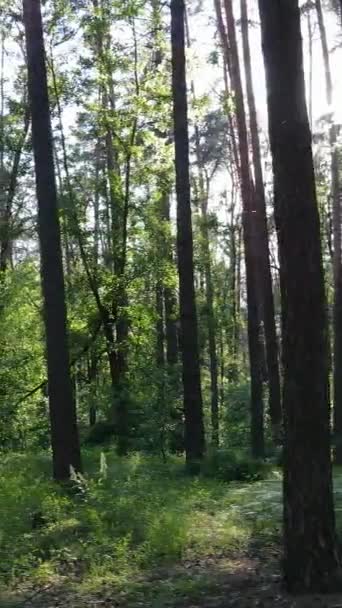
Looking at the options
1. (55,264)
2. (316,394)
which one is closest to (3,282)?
(55,264)

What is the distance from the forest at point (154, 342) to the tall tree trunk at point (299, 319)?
2 centimetres

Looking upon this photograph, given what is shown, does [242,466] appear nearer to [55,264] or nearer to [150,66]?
[55,264]

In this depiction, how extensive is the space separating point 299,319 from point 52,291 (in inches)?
228

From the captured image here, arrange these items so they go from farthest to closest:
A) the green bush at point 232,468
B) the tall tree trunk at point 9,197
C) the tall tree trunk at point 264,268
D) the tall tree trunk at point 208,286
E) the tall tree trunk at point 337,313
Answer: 1. the tall tree trunk at point 208,286
2. the tall tree trunk at point 9,197
3. the tall tree trunk at point 264,268
4. the tall tree trunk at point 337,313
5. the green bush at point 232,468

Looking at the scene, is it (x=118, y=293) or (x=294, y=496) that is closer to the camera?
(x=294, y=496)

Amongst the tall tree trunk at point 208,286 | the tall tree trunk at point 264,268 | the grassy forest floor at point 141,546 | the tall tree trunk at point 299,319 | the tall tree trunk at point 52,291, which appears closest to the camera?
the tall tree trunk at point 299,319

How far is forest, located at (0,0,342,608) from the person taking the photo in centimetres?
582

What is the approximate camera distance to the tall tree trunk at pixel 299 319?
5676mm

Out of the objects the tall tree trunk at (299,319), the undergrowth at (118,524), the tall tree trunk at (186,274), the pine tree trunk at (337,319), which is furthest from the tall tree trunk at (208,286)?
the tall tree trunk at (299,319)

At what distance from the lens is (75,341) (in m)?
17.7

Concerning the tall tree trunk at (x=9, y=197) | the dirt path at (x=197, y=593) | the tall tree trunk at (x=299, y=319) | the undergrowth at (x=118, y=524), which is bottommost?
the dirt path at (x=197, y=593)

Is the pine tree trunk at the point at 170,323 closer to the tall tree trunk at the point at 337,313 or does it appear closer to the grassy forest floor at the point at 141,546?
the tall tree trunk at the point at 337,313

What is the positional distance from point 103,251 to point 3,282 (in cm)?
288

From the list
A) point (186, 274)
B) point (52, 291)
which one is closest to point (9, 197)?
point (186, 274)
